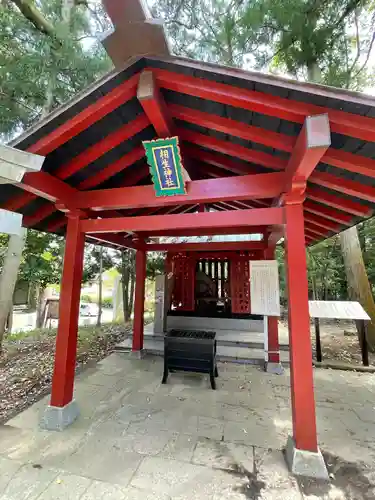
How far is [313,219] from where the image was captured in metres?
4.31

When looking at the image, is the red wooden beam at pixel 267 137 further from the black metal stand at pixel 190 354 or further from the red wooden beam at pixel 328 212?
the black metal stand at pixel 190 354

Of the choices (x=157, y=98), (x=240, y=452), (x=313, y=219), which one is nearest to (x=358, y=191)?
(x=313, y=219)

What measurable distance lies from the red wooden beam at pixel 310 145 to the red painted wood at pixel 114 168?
1.86 meters

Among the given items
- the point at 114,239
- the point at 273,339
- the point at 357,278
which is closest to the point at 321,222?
the point at 273,339

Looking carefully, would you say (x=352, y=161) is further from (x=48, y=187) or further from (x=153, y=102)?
(x=48, y=187)

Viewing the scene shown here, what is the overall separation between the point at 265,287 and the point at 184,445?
2.50 m

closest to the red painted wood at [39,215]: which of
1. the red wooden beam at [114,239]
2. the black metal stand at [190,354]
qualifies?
the red wooden beam at [114,239]

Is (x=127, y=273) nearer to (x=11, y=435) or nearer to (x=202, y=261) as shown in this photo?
(x=202, y=261)

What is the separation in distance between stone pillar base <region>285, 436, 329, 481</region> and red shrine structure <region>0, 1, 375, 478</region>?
0.02 metres

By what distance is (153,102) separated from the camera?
2.20m

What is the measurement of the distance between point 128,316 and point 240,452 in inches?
325

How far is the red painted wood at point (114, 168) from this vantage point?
10.1 feet

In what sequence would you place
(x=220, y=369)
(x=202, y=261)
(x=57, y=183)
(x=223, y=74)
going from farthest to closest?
(x=202, y=261) < (x=220, y=369) < (x=57, y=183) < (x=223, y=74)

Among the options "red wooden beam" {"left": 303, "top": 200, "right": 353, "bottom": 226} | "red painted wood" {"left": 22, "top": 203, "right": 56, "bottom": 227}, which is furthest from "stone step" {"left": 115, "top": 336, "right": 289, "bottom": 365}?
"red painted wood" {"left": 22, "top": 203, "right": 56, "bottom": 227}
